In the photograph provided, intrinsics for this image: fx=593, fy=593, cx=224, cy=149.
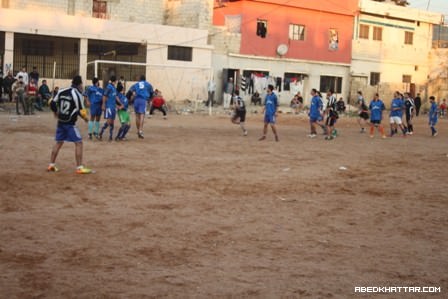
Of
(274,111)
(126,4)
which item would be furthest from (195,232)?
(126,4)

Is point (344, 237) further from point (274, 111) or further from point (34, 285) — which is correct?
point (274, 111)

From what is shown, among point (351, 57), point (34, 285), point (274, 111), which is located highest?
point (351, 57)

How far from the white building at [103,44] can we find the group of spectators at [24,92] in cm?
279

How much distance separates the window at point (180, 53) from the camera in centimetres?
3445

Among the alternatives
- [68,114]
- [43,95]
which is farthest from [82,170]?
[43,95]

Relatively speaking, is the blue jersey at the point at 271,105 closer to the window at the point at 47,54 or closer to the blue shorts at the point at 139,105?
the blue shorts at the point at 139,105

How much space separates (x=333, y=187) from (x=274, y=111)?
7681 mm

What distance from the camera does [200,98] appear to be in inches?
1377

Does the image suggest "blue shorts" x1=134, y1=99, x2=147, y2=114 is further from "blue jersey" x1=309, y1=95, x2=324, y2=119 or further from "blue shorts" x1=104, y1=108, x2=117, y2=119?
"blue jersey" x1=309, y1=95, x2=324, y2=119

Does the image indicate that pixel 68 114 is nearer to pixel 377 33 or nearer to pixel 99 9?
pixel 99 9

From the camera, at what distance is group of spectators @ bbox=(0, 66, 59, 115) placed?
2220 cm

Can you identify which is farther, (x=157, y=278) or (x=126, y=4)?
(x=126, y=4)

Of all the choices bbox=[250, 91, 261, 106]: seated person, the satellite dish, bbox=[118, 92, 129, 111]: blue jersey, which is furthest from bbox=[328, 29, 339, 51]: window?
bbox=[118, 92, 129, 111]: blue jersey

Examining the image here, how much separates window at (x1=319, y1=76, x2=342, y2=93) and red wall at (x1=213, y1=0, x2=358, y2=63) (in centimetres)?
130
